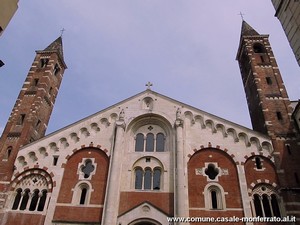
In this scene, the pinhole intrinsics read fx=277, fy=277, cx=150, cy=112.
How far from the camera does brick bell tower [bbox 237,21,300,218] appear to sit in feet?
60.1

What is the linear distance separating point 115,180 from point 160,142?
4.92m

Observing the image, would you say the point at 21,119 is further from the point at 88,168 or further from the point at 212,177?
the point at 212,177

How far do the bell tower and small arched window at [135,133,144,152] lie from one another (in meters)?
8.71

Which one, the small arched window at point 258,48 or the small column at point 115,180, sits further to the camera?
the small arched window at point 258,48

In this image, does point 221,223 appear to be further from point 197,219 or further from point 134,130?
point 134,130

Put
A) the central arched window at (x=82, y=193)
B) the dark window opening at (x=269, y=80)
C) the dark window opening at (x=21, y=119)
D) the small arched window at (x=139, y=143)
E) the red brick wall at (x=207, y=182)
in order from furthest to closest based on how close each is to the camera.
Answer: the dark window opening at (x=269, y=80) < the dark window opening at (x=21, y=119) < the small arched window at (x=139, y=143) < the central arched window at (x=82, y=193) < the red brick wall at (x=207, y=182)

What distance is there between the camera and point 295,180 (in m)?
18.3

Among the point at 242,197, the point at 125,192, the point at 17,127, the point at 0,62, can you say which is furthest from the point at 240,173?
the point at 17,127

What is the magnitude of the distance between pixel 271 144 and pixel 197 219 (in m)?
7.73

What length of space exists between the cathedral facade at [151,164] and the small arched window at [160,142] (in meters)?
0.08

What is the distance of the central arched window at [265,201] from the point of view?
57.8ft

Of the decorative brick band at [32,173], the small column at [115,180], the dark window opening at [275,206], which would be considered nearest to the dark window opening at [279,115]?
the dark window opening at [275,206]

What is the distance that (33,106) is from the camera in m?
23.8

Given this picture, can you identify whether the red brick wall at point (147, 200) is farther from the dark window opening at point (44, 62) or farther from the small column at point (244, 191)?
the dark window opening at point (44, 62)
